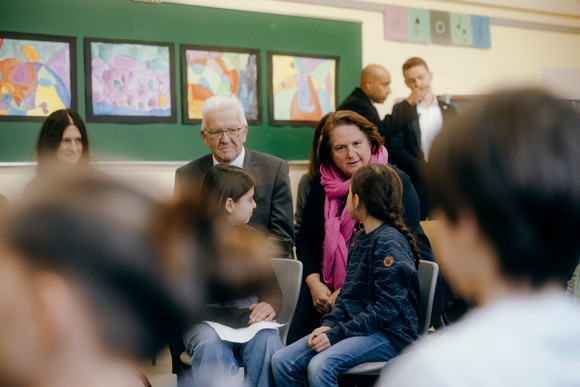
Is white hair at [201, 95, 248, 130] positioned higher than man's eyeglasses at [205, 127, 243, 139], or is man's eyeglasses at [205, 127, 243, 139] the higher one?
white hair at [201, 95, 248, 130]

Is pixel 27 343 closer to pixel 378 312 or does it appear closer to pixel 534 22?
pixel 378 312

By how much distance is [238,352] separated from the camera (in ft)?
7.01

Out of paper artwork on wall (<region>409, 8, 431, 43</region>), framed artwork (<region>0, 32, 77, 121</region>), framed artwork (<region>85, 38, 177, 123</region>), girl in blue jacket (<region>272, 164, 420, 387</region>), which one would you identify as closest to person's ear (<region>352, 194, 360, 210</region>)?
girl in blue jacket (<region>272, 164, 420, 387</region>)

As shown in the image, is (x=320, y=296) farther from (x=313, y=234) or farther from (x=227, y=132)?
(x=227, y=132)

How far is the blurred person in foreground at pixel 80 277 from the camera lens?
0.43 meters

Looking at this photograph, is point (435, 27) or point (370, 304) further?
point (435, 27)

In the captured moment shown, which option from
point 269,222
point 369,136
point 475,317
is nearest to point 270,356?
point 269,222

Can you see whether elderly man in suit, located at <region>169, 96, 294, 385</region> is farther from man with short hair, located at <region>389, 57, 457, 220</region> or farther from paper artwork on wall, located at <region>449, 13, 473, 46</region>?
paper artwork on wall, located at <region>449, 13, 473, 46</region>

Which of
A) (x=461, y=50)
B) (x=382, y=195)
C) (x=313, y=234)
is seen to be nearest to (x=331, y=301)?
(x=313, y=234)

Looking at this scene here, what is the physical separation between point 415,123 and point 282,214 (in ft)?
5.67

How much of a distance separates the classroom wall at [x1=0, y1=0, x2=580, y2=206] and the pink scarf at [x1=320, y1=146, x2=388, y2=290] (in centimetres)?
156

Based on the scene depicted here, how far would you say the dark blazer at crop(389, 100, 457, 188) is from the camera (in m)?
3.92

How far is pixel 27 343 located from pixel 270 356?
1.70 m

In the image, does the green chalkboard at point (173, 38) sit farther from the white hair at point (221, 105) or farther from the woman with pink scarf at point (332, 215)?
the woman with pink scarf at point (332, 215)
